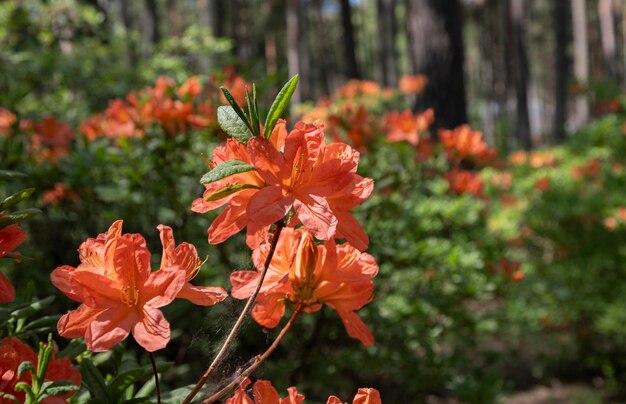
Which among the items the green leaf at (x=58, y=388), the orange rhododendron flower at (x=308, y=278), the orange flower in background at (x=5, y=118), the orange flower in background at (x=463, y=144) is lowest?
the orange flower in background at (x=463, y=144)

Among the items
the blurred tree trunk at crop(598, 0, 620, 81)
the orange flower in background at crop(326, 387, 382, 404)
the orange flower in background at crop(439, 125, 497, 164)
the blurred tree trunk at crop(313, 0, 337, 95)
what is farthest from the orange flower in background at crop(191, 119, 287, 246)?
the blurred tree trunk at crop(313, 0, 337, 95)

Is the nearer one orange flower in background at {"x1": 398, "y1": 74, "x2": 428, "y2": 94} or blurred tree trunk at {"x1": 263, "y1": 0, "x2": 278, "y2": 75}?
orange flower in background at {"x1": 398, "y1": 74, "x2": 428, "y2": 94}

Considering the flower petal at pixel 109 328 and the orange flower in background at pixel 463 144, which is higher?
the flower petal at pixel 109 328

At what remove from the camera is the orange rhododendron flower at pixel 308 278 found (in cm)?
94

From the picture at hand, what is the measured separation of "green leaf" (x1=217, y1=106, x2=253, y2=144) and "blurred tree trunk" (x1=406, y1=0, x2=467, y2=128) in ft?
16.3

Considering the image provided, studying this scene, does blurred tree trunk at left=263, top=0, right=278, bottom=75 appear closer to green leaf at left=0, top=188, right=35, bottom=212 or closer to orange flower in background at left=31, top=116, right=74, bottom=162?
orange flower in background at left=31, top=116, right=74, bottom=162

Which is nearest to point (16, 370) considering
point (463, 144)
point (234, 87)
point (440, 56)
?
point (234, 87)

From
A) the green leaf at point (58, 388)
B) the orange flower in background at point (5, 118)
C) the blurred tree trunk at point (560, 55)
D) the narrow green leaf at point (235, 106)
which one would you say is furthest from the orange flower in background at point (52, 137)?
the blurred tree trunk at point (560, 55)

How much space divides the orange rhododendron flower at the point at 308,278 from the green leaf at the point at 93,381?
0.27m

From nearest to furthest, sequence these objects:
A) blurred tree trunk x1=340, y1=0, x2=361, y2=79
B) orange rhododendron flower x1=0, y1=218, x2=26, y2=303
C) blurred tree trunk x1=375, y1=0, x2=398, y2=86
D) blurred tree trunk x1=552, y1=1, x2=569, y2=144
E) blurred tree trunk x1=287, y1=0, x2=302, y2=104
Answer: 1. orange rhododendron flower x1=0, y1=218, x2=26, y2=303
2. blurred tree trunk x1=340, y1=0, x2=361, y2=79
3. blurred tree trunk x1=287, y1=0, x2=302, y2=104
4. blurred tree trunk x1=552, y1=1, x2=569, y2=144
5. blurred tree trunk x1=375, y1=0, x2=398, y2=86

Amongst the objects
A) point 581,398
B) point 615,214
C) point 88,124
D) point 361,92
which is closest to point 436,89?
point 361,92

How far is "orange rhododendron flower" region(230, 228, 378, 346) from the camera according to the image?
0.94 m

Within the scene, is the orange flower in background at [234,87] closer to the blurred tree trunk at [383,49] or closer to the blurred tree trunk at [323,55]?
the blurred tree trunk at [383,49]

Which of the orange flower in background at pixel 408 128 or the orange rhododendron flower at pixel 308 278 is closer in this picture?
the orange rhododendron flower at pixel 308 278
